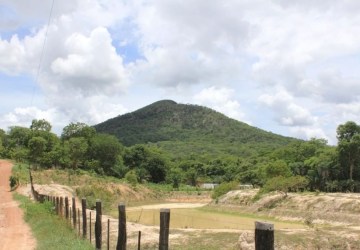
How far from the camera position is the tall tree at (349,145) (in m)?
64.1

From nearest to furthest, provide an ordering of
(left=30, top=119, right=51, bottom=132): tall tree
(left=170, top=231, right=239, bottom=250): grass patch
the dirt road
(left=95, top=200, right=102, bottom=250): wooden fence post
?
1. (left=95, top=200, right=102, bottom=250): wooden fence post
2. the dirt road
3. (left=170, top=231, right=239, bottom=250): grass patch
4. (left=30, top=119, right=51, bottom=132): tall tree

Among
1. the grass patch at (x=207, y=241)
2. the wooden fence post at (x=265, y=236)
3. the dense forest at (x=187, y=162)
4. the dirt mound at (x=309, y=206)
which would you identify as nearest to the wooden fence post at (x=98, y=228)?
the grass patch at (x=207, y=241)

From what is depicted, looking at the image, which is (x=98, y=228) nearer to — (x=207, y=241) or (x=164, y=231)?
(x=164, y=231)

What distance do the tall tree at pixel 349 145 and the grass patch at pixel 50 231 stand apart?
47104mm

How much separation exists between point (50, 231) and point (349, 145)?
171 ft

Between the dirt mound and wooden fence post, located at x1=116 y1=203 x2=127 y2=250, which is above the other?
wooden fence post, located at x1=116 y1=203 x2=127 y2=250

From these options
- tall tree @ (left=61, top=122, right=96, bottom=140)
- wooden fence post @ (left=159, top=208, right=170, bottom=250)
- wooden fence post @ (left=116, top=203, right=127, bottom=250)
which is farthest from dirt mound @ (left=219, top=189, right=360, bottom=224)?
tall tree @ (left=61, top=122, right=96, bottom=140)

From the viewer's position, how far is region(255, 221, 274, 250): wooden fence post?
447 cm

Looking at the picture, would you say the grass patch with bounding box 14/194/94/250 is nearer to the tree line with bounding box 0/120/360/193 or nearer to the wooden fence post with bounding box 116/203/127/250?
the wooden fence post with bounding box 116/203/127/250

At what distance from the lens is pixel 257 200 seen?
2341 inches

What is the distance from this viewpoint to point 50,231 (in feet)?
74.8

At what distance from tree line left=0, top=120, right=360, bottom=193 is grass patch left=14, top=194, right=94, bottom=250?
36.2m

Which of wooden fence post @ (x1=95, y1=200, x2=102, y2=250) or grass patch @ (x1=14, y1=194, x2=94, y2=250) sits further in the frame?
grass patch @ (x1=14, y1=194, x2=94, y2=250)

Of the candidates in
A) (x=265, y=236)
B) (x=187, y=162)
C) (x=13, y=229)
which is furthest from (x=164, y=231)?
(x=187, y=162)
